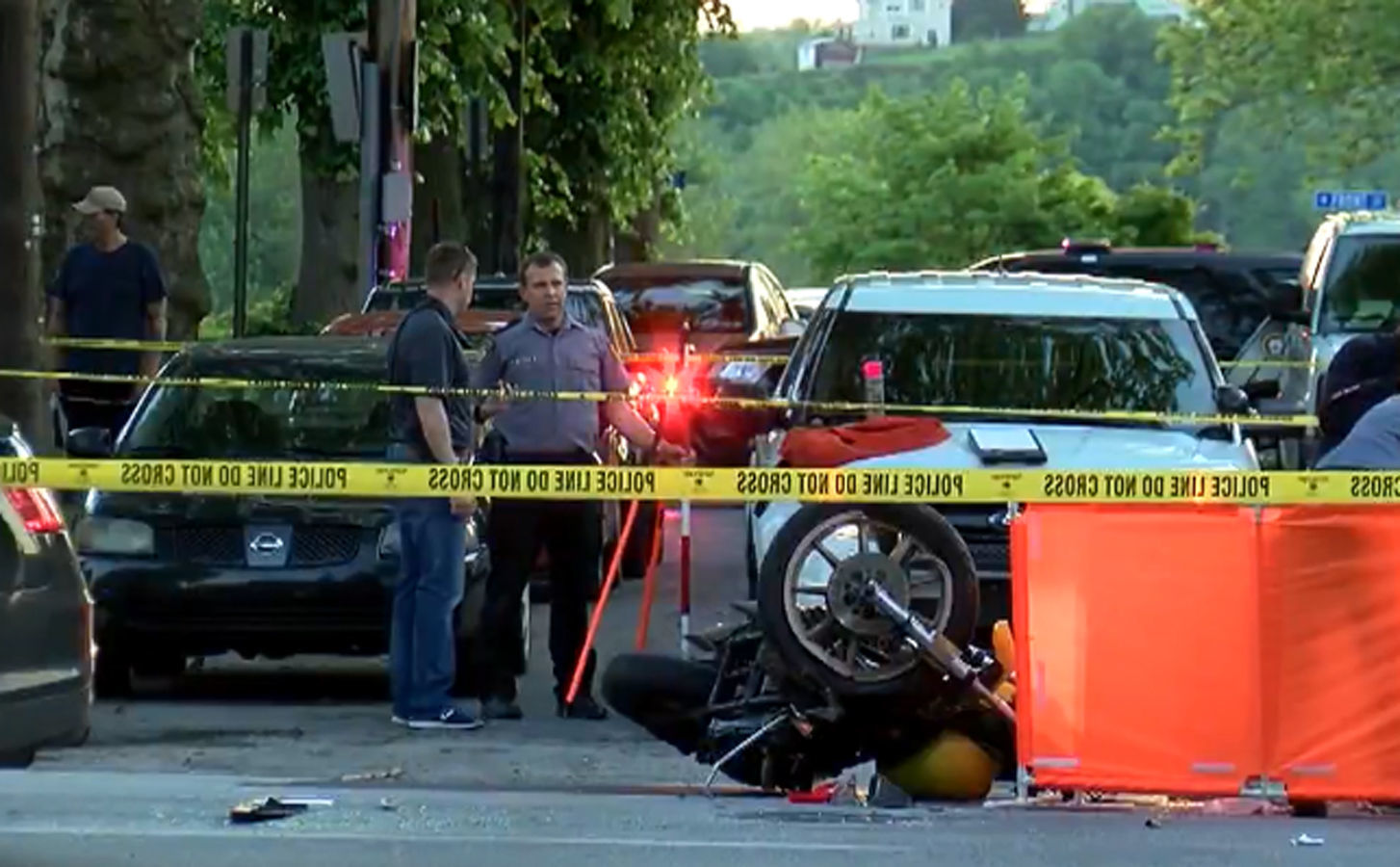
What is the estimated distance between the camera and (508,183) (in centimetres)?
3575

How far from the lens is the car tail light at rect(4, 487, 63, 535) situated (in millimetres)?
9030

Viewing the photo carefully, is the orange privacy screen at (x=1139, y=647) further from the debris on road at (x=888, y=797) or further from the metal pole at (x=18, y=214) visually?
the metal pole at (x=18, y=214)

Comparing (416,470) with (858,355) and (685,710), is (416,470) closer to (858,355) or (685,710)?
(685,710)

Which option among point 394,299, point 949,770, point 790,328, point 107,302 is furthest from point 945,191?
point 949,770

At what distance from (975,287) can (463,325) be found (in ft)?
18.7

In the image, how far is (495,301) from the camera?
891 inches

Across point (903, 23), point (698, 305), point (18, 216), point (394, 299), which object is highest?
point (903, 23)

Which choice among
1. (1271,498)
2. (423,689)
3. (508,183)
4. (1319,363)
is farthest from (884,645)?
(508,183)

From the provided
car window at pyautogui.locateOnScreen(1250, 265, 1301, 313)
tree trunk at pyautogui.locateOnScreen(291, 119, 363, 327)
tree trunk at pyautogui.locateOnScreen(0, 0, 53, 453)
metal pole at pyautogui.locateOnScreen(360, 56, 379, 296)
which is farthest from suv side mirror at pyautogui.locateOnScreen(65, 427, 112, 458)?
tree trunk at pyautogui.locateOnScreen(291, 119, 363, 327)

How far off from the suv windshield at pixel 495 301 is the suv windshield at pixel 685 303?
4.81m

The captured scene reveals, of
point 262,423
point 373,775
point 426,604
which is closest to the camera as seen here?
point 373,775

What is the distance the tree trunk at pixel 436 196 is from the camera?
35.1 metres

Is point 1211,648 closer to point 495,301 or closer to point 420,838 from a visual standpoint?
point 420,838

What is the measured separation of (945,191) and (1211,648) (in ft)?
222
